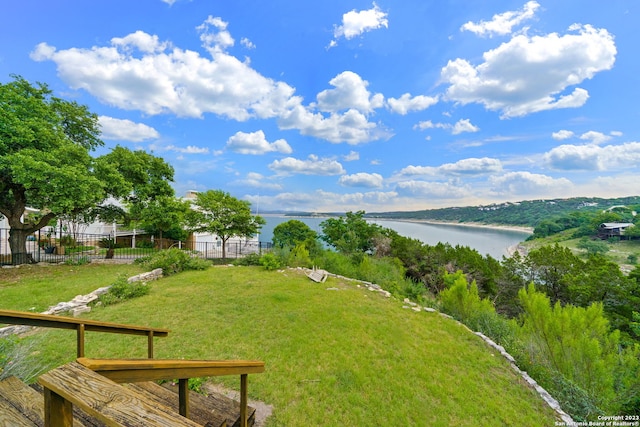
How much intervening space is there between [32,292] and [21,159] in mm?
4466

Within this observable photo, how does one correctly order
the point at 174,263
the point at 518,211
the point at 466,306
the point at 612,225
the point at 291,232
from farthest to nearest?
1. the point at 518,211
2. the point at 612,225
3. the point at 291,232
4. the point at 174,263
5. the point at 466,306

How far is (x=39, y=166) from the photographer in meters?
8.09

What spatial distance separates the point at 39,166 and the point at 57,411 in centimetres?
1120

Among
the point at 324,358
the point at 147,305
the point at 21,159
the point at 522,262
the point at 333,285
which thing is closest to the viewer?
the point at 324,358

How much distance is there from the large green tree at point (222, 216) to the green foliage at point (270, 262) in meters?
4.27

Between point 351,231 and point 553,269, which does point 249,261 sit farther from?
point 553,269

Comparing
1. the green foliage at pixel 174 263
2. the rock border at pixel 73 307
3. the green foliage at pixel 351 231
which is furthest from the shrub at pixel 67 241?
the green foliage at pixel 351 231

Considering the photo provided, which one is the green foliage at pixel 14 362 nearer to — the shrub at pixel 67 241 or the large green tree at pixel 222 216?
the large green tree at pixel 222 216

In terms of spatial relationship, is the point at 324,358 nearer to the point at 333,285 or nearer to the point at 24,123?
the point at 333,285

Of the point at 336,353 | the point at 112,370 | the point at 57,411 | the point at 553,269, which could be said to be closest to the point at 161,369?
the point at 112,370

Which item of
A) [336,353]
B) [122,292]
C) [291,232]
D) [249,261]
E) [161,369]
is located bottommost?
[336,353]

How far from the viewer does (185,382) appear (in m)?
1.57

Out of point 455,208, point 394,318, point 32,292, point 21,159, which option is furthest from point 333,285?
point 455,208

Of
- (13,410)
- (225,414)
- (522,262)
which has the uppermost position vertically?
(13,410)
